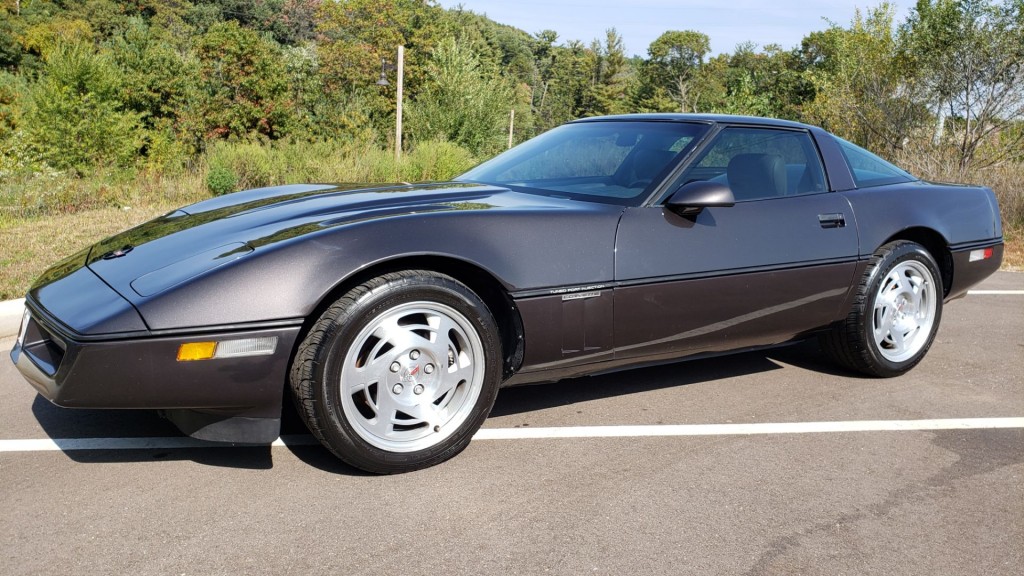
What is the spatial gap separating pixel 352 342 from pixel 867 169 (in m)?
3.04

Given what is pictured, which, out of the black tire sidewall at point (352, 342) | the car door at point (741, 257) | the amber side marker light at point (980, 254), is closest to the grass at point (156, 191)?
the black tire sidewall at point (352, 342)

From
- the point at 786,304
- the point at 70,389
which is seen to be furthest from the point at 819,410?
the point at 70,389

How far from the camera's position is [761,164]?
4059mm

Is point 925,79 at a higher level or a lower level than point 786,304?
higher

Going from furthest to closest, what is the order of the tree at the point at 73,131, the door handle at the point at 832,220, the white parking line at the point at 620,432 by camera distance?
the tree at the point at 73,131, the door handle at the point at 832,220, the white parking line at the point at 620,432

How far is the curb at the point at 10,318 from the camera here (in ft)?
16.5

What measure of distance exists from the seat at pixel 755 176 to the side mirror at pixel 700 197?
37 cm

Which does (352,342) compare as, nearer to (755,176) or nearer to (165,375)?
(165,375)

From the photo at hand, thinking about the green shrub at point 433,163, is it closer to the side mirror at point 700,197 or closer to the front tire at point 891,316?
the front tire at point 891,316

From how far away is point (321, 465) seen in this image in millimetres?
3127

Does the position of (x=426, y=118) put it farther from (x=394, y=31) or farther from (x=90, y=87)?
(x=394, y=31)

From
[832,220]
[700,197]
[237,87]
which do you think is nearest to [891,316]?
[832,220]

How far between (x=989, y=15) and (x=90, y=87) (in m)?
23.9

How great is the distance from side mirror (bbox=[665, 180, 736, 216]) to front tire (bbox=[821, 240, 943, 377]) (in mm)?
1184
